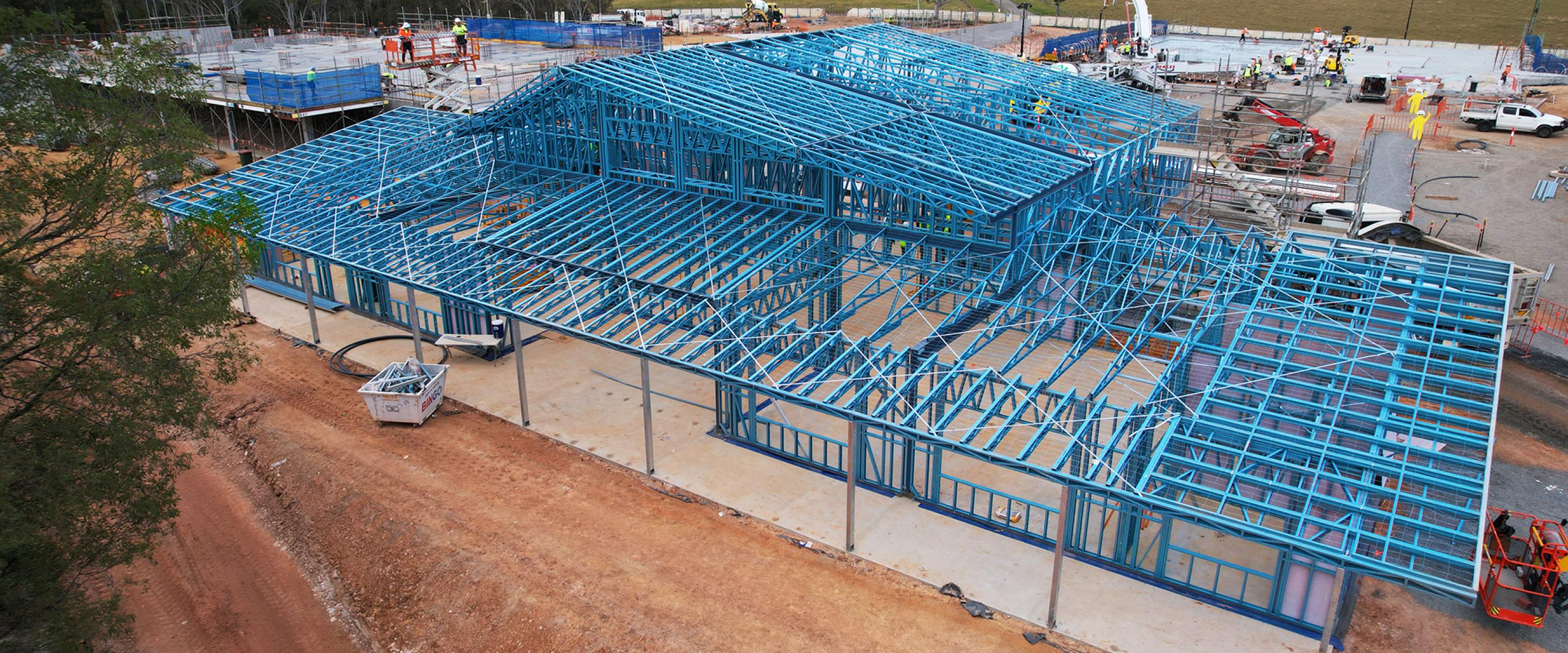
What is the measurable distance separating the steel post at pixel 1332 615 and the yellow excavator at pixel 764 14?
82.0 m

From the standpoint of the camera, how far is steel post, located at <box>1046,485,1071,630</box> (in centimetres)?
1564

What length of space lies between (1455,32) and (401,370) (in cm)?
11004

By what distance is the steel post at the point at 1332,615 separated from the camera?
14.2 meters

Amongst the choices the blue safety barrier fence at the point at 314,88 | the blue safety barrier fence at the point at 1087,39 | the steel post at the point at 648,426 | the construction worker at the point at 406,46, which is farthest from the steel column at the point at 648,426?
the blue safety barrier fence at the point at 1087,39

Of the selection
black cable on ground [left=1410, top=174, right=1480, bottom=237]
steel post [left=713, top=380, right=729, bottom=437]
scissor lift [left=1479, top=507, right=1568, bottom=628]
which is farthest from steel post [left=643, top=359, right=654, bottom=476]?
black cable on ground [left=1410, top=174, right=1480, bottom=237]

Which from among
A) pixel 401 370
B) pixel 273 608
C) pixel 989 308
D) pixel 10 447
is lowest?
pixel 273 608

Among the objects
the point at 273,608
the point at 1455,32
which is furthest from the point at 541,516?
the point at 1455,32

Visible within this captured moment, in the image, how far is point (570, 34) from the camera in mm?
67125

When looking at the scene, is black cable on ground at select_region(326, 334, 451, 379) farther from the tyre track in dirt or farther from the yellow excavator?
the yellow excavator

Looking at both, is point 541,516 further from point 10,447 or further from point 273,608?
point 10,447

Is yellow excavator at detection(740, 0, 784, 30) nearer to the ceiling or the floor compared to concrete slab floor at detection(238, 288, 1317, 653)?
nearer to the ceiling

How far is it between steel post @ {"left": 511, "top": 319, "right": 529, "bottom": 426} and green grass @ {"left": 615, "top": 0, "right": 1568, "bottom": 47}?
325 feet

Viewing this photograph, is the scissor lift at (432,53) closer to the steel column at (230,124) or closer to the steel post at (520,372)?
the steel column at (230,124)

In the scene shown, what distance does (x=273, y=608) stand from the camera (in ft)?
57.8
